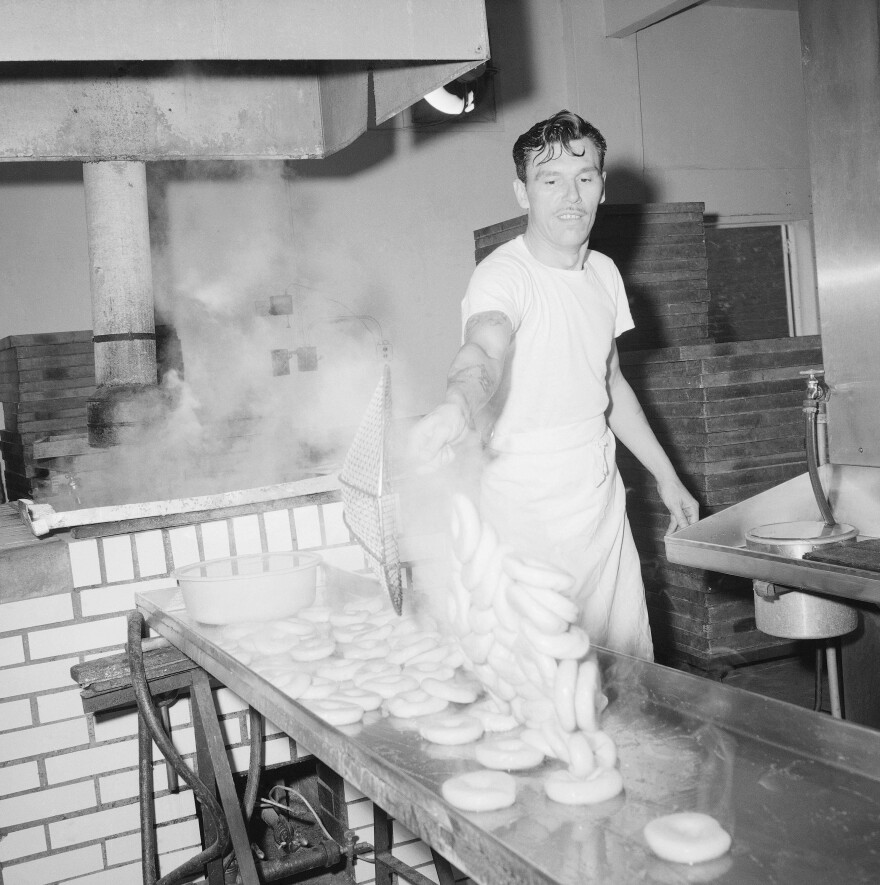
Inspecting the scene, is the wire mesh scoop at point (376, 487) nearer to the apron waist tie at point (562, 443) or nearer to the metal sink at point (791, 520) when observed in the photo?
the apron waist tie at point (562, 443)

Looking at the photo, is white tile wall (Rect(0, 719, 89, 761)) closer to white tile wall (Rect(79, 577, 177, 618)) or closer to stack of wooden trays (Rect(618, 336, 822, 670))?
white tile wall (Rect(79, 577, 177, 618))

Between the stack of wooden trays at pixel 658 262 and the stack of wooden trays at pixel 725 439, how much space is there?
633 mm

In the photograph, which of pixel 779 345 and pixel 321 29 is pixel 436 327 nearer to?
pixel 779 345

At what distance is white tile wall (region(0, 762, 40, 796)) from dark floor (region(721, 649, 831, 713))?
283 cm

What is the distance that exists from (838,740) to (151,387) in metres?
3.20

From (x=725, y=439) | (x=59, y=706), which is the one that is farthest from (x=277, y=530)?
(x=725, y=439)

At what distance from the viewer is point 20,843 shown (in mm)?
2391

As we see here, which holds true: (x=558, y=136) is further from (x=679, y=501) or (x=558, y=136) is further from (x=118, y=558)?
(x=118, y=558)

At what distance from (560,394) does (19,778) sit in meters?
1.68

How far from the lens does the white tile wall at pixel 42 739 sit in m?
2.37

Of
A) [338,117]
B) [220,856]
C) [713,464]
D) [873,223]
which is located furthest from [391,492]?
[713,464]

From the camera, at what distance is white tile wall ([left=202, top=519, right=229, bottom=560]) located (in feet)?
8.45

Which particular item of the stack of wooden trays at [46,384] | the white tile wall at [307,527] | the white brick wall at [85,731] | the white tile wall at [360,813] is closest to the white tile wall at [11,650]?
the white brick wall at [85,731]

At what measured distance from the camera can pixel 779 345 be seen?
14.0ft
